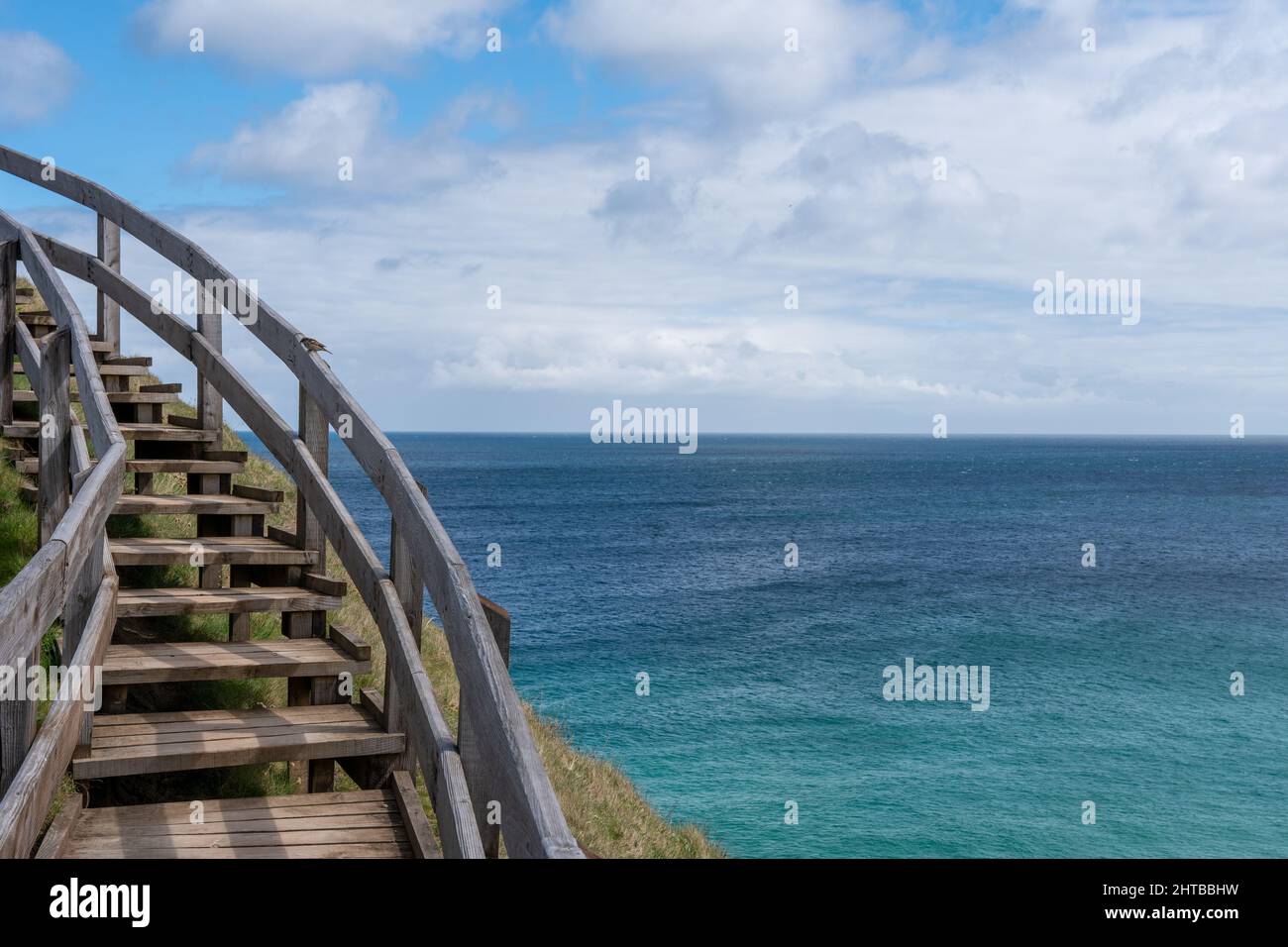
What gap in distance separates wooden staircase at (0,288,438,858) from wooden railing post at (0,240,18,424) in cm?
204

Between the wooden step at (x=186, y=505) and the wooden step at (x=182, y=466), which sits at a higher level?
the wooden step at (x=182, y=466)

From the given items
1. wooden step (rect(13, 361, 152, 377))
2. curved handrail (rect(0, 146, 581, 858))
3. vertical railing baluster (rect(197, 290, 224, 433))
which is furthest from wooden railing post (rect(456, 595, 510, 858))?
wooden step (rect(13, 361, 152, 377))

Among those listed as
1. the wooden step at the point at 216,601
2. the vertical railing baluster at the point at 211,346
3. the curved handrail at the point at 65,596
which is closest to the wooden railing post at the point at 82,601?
the curved handrail at the point at 65,596

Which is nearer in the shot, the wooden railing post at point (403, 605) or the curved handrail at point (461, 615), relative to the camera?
the curved handrail at point (461, 615)

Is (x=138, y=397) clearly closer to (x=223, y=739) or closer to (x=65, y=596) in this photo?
(x=223, y=739)

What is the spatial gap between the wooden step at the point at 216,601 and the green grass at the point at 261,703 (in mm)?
492

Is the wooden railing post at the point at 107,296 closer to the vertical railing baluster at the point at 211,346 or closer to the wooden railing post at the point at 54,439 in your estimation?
the vertical railing baluster at the point at 211,346

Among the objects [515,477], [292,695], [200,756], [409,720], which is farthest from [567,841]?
[515,477]

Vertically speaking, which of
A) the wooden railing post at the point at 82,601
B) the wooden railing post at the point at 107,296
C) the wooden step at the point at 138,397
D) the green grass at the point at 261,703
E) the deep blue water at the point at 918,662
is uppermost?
the wooden railing post at the point at 107,296

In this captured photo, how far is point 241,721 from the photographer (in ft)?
17.6

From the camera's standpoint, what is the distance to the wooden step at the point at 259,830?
170 inches

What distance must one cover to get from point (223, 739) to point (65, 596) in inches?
70.1
